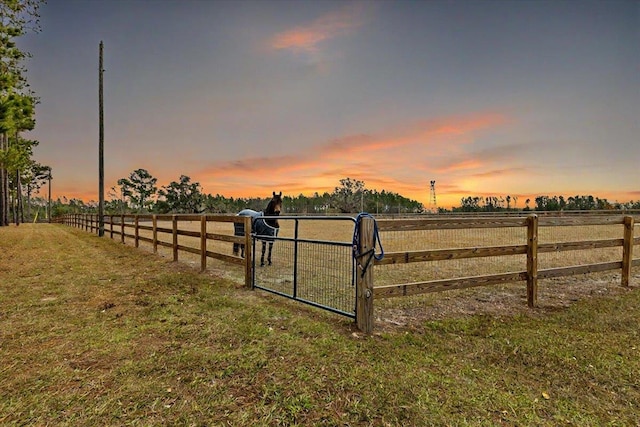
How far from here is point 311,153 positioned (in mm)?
18109

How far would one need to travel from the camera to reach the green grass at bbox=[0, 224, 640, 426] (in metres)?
1.71

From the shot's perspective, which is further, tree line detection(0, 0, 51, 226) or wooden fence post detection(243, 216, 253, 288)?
tree line detection(0, 0, 51, 226)

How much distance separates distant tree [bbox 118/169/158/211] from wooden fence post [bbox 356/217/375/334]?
66362 mm

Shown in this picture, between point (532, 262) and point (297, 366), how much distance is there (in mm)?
3510

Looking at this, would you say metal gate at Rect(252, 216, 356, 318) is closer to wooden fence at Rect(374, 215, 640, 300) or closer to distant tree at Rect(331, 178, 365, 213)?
wooden fence at Rect(374, 215, 640, 300)

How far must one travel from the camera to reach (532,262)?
A: 3881 millimetres

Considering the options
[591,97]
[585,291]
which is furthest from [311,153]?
[585,291]

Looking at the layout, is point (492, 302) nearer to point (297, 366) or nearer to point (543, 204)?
point (297, 366)

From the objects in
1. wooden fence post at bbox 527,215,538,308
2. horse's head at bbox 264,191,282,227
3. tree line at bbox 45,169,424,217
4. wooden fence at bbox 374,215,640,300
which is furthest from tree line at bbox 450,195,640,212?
wooden fence post at bbox 527,215,538,308

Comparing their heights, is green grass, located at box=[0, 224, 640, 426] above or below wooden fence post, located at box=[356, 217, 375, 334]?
below

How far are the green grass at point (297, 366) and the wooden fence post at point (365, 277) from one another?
0.16 m

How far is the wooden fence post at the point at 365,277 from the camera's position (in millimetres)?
2889

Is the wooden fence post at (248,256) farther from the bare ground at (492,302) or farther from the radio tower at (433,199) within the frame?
the radio tower at (433,199)

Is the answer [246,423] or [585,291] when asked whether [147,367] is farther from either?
[585,291]
